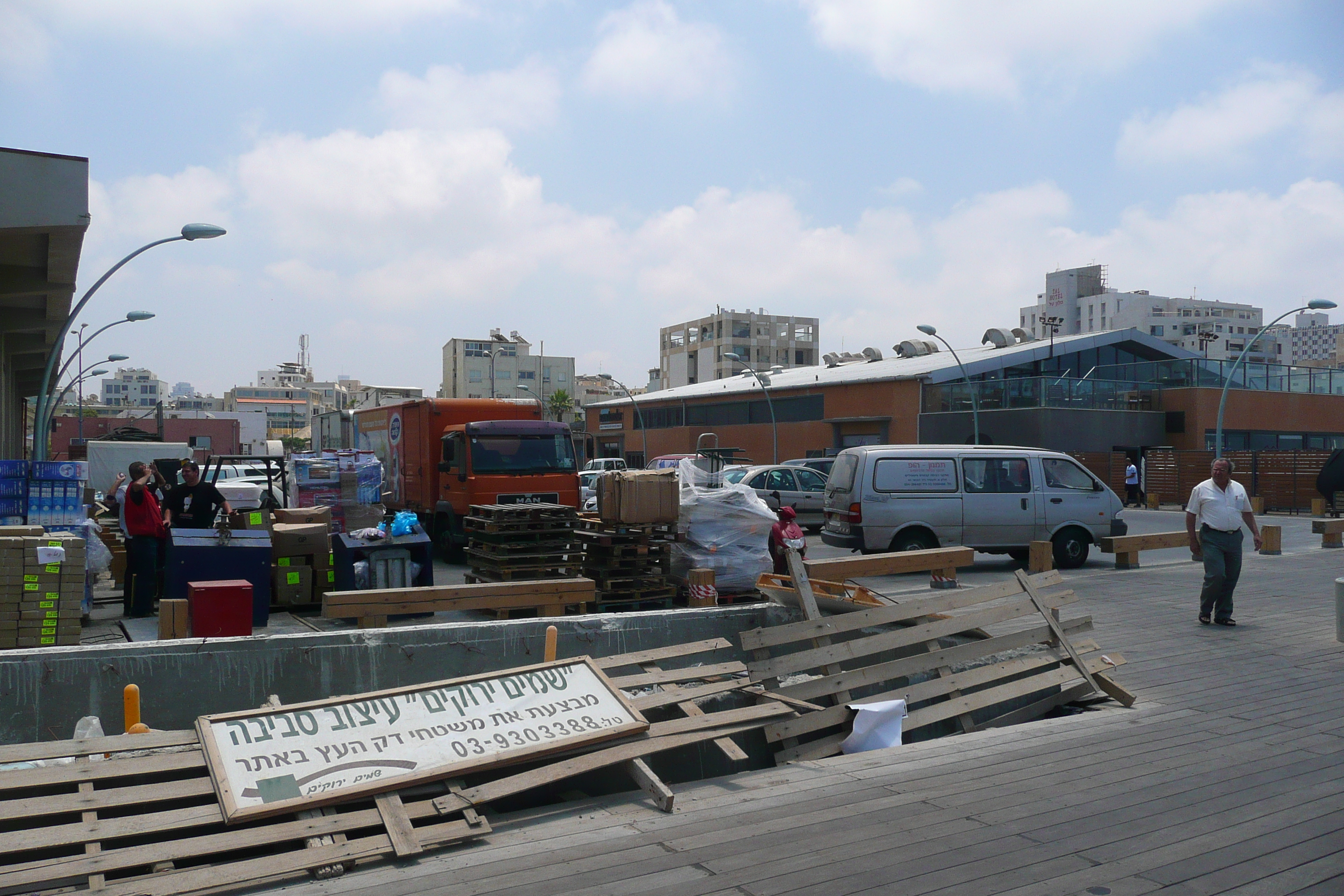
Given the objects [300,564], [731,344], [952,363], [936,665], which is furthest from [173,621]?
[731,344]

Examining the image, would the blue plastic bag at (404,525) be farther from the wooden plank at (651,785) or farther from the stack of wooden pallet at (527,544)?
the wooden plank at (651,785)

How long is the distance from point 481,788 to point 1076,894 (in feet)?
10.0

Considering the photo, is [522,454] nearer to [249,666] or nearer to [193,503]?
[193,503]

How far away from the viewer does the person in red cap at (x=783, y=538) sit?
1145 cm

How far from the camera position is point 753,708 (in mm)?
7008

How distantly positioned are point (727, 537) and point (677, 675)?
502 cm

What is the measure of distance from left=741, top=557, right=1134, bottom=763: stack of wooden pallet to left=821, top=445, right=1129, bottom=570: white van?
19.1 feet

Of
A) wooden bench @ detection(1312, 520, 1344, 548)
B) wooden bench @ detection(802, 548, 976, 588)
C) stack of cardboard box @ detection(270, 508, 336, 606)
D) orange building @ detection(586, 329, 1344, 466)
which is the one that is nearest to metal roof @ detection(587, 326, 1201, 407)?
orange building @ detection(586, 329, 1344, 466)

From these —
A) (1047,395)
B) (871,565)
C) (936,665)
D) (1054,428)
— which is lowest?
(936,665)

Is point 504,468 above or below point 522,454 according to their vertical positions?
below

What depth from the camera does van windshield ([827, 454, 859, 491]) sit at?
1561 centimetres

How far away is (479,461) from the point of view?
17078 mm

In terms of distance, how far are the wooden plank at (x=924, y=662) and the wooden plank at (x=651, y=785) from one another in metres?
1.80

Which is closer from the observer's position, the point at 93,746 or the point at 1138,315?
the point at 93,746
